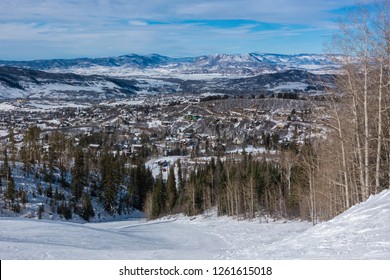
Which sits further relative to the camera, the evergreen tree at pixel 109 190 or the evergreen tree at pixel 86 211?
the evergreen tree at pixel 109 190

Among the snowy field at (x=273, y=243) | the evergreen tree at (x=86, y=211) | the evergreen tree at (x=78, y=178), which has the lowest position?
the evergreen tree at (x=86, y=211)

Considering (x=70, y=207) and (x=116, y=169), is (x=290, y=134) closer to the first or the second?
(x=116, y=169)

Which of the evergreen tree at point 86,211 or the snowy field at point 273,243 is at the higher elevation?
the snowy field at point 273,243

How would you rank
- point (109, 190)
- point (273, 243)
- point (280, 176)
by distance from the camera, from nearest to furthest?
point (273, 243) → point (280, 176) → point (109, 190)

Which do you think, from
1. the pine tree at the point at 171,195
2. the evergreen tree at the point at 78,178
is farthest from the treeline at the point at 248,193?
the evergreen tree at the point at 78,178

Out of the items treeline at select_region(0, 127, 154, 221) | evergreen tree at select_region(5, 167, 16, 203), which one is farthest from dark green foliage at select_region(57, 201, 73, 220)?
evergreen tree at select_region(5, 167, 16, 203)

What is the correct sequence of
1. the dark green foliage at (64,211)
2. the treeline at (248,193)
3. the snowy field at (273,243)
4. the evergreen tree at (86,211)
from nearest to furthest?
the snowy field at (273,243), the treeline at (248,193), the dark green foliage at (64,211), the evergreen tree at (86,211)

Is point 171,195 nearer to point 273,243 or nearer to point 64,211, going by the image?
point 64,211

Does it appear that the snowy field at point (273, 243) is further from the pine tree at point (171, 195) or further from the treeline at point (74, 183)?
the pine tree at point (171, 195)

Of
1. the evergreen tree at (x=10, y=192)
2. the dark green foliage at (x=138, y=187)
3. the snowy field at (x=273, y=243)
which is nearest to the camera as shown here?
the snowy field at (x=273, y=243)

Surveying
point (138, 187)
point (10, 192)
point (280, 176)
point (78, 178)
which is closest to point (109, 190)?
point (78, 178)
